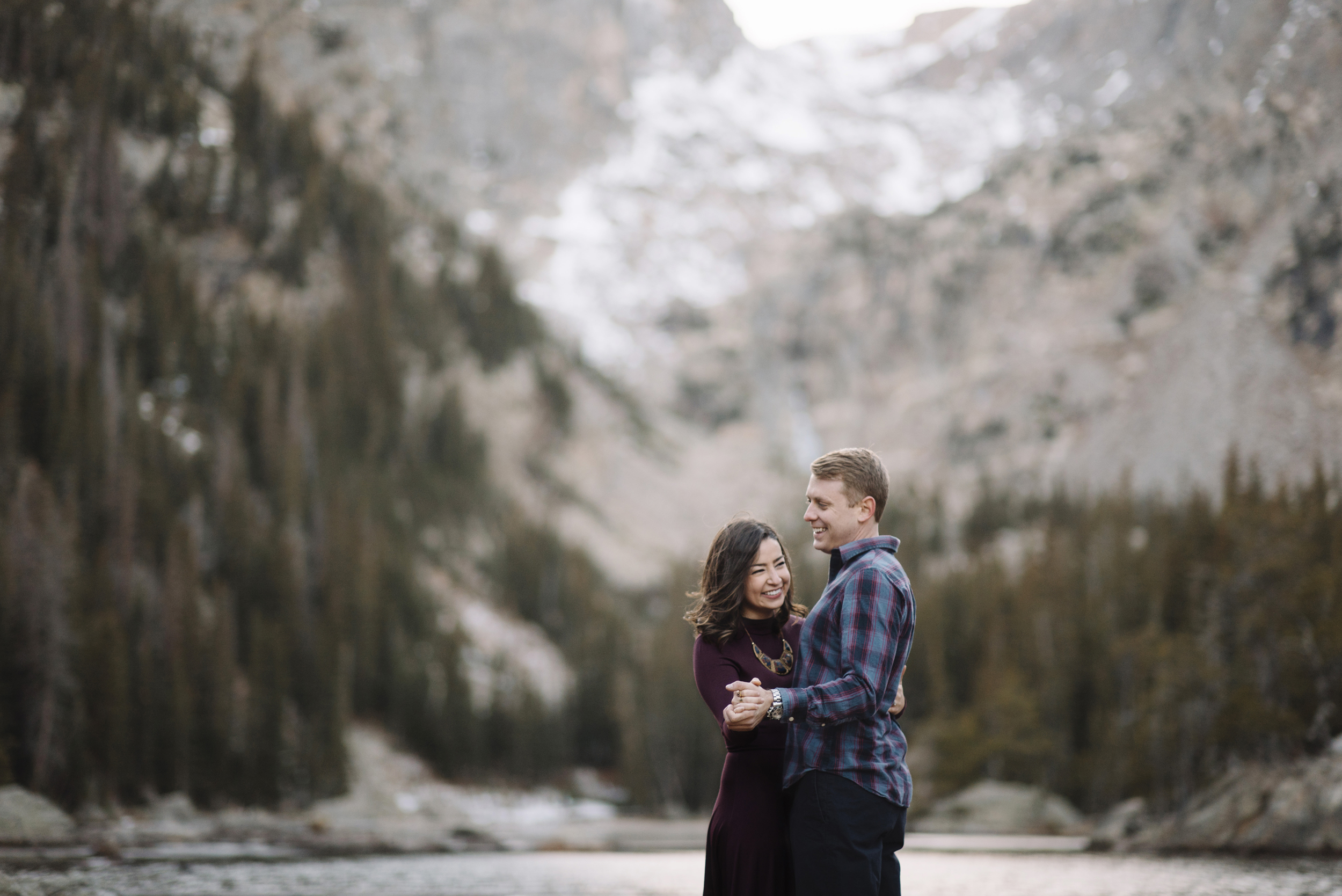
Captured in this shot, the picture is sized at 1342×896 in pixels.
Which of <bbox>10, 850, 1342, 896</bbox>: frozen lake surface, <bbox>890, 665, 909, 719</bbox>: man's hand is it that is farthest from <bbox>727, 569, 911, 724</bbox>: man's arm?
<bbox>10, 850, 1342, 896</bbox>: frozen lake surface

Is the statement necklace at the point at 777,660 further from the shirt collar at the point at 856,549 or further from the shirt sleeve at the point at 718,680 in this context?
the shirt collar at the point at 856,549

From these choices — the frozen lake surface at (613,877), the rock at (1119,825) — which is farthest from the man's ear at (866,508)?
the rock at (1119,825)

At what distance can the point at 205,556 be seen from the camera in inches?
2923

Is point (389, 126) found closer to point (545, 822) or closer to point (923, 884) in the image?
point (545, 822)

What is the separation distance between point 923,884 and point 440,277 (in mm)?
117673

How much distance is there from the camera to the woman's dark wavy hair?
223 inches

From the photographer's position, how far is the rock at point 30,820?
110ft

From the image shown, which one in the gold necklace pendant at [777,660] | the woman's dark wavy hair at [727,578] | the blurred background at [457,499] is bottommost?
the gold necklace pendant at [777,660]

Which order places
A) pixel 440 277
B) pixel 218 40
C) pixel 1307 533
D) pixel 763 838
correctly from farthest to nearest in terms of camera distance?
pixel 440 277 < pixel 218 40 < pixel 1307 533 < pixel 763 838

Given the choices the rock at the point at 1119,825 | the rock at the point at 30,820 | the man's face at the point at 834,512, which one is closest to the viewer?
the man's face at the point at 834,512

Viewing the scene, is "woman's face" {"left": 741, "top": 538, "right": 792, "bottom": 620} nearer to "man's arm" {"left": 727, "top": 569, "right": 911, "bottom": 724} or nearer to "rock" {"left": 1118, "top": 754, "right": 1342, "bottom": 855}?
"man's arm" {"left": 727, "top": 569, "right": 911, "bottom": 724}

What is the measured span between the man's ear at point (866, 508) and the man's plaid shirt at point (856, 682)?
0.23 meters

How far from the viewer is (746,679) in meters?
5.61

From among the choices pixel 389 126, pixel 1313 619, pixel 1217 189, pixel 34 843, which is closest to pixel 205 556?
pixel 34 843
